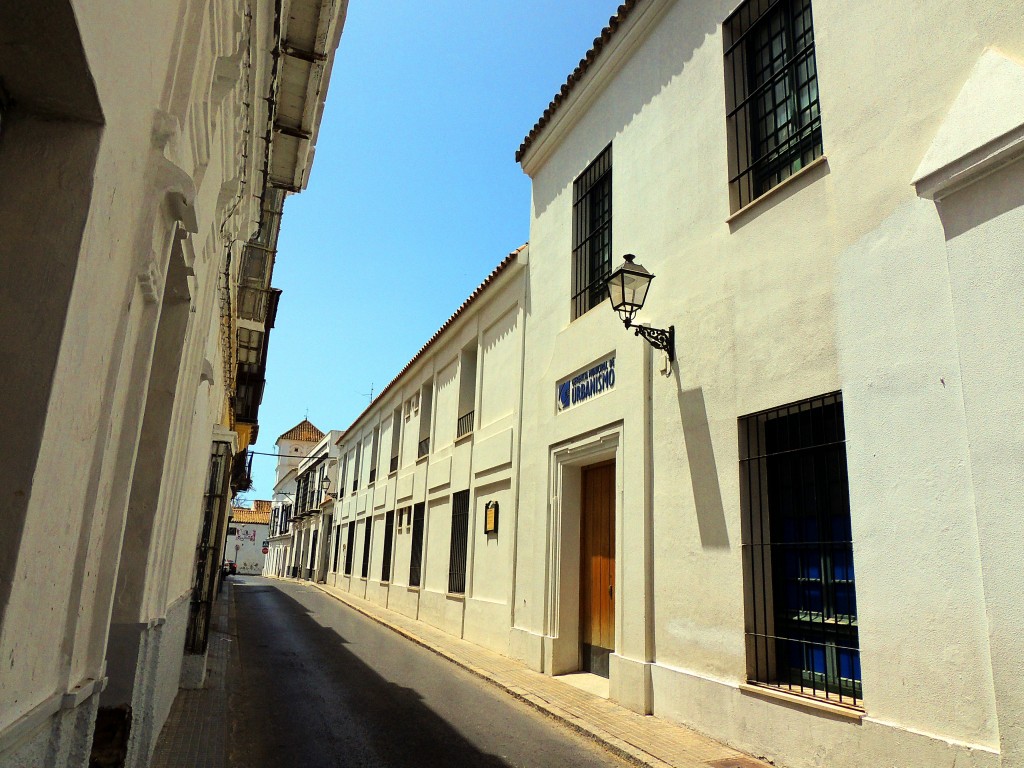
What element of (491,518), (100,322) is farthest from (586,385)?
(100,322)

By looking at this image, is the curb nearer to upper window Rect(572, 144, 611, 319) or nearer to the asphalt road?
the asphalt road

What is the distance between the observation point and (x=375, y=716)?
7.15 m

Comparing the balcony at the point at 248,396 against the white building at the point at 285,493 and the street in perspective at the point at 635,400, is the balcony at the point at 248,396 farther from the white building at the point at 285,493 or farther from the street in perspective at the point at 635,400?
the white building at the point at 285,493

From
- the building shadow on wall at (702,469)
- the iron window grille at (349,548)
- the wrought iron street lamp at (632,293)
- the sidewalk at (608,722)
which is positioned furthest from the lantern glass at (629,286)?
the iron window grille at (349,548)

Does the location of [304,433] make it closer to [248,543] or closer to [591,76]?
[248,543]

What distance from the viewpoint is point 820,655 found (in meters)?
5.45

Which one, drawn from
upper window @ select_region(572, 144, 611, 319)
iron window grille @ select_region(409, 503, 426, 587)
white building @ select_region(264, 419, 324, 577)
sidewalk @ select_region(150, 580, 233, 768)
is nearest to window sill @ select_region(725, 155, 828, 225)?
upper window @ select_region(572, 144, 611, 319)

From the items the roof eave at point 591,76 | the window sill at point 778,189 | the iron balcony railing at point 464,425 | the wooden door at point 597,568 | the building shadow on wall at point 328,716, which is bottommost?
the building shadow on wall at point 328,716

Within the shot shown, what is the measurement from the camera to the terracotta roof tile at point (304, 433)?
57375mm

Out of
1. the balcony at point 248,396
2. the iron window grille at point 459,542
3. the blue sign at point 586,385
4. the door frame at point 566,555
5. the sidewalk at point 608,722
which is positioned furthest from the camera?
the balcony at point 248,396

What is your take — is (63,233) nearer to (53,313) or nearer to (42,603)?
(53,313)

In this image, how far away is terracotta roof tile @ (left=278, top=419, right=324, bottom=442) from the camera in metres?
57.4

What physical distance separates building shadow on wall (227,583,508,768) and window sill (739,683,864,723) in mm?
2057

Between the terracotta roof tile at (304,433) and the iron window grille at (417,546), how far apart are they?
42.1 meters
